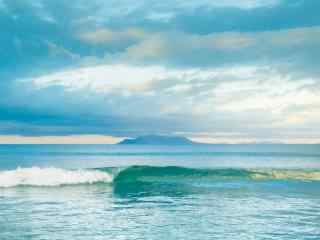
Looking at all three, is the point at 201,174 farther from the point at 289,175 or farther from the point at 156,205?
the point at 156,205

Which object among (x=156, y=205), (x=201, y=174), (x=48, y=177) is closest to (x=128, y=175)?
(x=201, y=174)

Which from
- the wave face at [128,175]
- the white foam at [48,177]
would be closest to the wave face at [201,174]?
the wave face at [128,175]

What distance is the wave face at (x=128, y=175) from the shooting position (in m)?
38.0

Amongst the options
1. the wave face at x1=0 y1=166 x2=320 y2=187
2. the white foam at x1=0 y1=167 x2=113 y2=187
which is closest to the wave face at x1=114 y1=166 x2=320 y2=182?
the wave face at x1=0 y1=166 x2=320 y2=187

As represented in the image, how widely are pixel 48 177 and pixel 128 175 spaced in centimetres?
840

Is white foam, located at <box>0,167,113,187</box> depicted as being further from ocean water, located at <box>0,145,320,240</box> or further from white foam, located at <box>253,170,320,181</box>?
white foam, located at <box>253,170,320,181</box>

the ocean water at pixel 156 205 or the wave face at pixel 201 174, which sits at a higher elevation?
the wave face at pixel 201 174

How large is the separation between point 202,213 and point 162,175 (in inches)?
908

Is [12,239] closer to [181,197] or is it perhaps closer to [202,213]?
[202,213]

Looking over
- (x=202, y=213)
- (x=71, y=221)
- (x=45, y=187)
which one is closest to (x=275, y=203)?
(x=202, y=213)

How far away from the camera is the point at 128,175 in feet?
145

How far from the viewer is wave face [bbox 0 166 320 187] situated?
38.0m

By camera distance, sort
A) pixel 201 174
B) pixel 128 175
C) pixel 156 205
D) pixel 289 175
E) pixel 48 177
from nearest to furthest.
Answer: pixel 156 205 → pixel 48 177 → pixel 128 175 → pixel 289 175 → pixel 201 174

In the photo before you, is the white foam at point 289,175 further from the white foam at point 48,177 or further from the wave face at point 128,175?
the white foam at point 48,177
